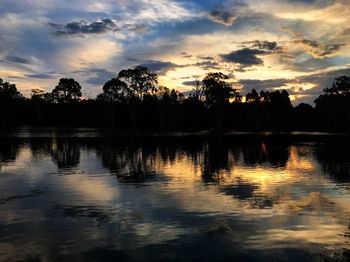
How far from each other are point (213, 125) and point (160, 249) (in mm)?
125861

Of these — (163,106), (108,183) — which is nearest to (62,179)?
(108,183)

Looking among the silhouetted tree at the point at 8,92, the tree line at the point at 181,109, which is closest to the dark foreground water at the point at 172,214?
the tree line at the point at 181,109

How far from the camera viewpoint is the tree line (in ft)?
420

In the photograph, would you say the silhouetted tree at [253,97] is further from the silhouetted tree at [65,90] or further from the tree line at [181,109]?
the silhouetted tree at [65,90]

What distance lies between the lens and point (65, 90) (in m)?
170

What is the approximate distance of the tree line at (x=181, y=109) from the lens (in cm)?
12788

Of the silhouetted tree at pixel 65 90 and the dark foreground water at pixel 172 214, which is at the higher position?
the silhouetted tree at pixel 65 90

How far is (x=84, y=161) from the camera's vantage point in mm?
33500

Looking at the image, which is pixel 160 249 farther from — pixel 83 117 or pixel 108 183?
pixel 83 117

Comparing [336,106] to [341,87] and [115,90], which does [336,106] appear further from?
[115,90]

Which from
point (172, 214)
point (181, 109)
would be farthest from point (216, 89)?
point (172, 214)

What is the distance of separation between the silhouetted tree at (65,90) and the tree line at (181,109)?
11.0 metres

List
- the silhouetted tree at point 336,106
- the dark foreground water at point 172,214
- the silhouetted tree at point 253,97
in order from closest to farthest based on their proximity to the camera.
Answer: the dark foreground water at point 172,214 → the silhouetted tree at point 336,106 → the silhouetted tree at point 253,97

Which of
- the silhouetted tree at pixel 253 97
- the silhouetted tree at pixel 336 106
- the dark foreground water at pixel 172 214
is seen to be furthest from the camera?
the silhouetted tree at pixel 253 97
